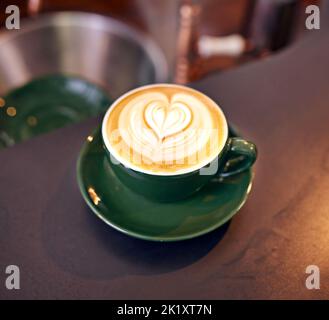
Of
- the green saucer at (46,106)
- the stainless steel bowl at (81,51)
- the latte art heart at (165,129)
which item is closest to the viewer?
the latte art heart at (165,129)

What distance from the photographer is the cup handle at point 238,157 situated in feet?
1.62

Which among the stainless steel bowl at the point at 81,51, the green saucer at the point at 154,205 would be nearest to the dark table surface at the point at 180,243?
the green saucer at the point at 154,205

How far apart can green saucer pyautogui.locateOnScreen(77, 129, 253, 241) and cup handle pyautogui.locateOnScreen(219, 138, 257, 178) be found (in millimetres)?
11

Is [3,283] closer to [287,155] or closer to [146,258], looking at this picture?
[146,258]

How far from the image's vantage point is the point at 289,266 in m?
0.50

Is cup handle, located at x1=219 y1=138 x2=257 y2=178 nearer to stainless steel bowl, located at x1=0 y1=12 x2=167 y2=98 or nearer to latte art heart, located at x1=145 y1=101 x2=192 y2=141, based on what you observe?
latte art heart, located at x1=145 y1=101 x2=192 y2=141

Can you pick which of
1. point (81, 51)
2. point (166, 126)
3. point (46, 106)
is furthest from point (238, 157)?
point (81, 51)

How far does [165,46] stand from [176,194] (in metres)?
0.68

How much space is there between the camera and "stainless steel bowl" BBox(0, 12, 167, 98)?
964 mm

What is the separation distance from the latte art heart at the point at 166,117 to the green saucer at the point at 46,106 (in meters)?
0.32

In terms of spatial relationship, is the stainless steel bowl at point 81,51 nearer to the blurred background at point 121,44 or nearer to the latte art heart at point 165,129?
the blurred background at point 121,44

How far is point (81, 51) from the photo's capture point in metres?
1.01

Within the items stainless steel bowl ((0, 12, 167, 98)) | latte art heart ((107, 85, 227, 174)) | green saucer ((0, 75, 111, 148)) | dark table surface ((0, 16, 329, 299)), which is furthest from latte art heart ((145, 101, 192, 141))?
stainless steel bowl ((0, 12, 167, 98))

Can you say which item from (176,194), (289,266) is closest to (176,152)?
(176,194)
